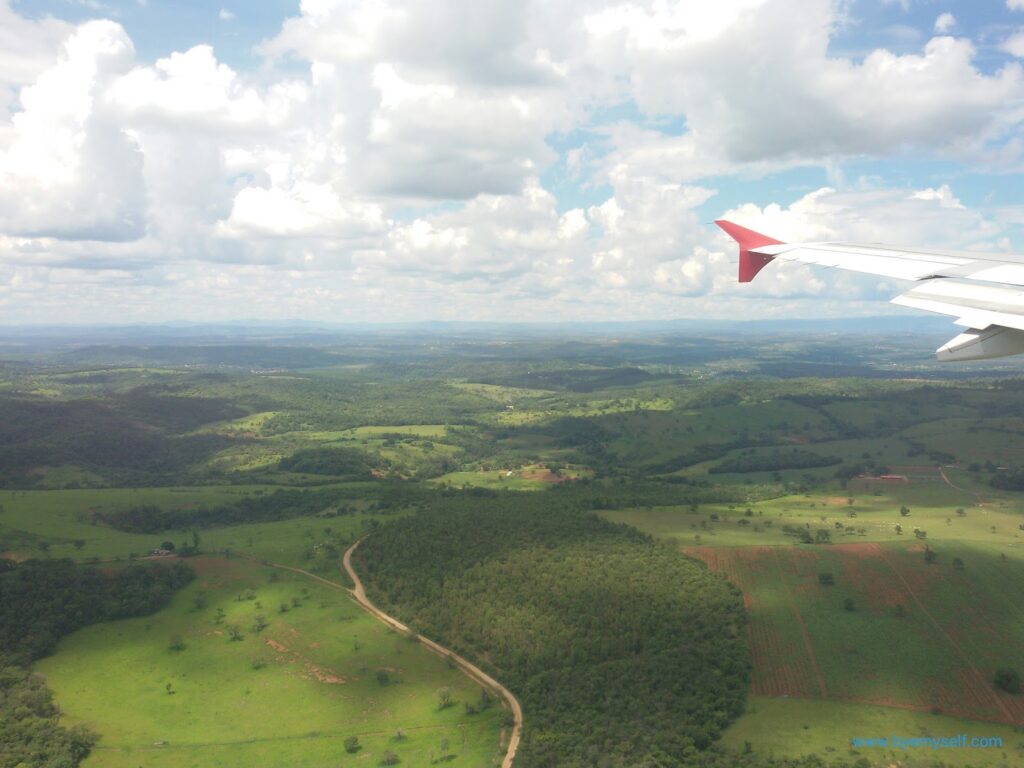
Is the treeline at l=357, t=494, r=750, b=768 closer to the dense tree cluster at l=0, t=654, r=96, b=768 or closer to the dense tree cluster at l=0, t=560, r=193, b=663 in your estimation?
the dense tree cluster at l=0, t=560, r=193, b=663

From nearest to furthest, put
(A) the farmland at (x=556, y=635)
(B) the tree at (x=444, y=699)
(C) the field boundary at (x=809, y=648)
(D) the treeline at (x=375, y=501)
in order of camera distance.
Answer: (A) the farmland at (x=556, y=635) → (C) the field boundary at (x=809, y=648) → (B) the tree at (x=444, y=699) → (D) the treeline at (x=375, y=501)

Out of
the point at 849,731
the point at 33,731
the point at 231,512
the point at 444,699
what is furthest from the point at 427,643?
the point at 231,512

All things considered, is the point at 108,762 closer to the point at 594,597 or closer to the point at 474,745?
the point at 474,745

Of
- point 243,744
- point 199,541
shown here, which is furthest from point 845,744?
point 199,541

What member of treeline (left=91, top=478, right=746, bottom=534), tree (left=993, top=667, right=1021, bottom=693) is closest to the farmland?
tree (left=993, top=667, right=1021, bottom=693)

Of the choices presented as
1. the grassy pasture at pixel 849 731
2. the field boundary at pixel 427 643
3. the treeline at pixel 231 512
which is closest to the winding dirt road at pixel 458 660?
the field boundary at pixel 427 643

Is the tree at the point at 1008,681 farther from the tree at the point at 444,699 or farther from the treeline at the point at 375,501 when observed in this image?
the treeline at the point at 375,501
